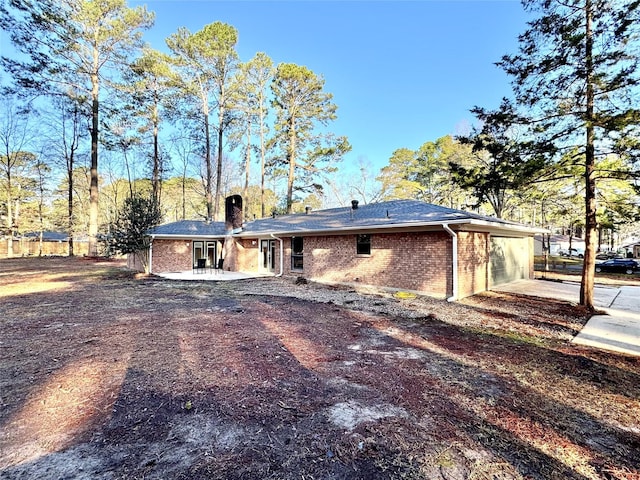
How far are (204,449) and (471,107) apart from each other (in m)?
9.42

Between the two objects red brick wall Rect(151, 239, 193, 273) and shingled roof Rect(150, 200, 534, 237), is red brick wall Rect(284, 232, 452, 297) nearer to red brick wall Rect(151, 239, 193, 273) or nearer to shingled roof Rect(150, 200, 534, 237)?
shingled roof Rect(150, 200, 534, 237)

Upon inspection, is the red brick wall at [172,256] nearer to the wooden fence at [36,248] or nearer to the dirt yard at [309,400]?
the dirt yard at [309,400]

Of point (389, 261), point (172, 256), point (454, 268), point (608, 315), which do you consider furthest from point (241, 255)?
point (608, 315)

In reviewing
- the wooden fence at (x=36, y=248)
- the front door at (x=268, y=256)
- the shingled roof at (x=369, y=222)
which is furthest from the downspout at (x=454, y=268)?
the wooden fence at (x=36, y=248)

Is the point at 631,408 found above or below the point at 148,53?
below

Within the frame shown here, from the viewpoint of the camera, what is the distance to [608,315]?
24.2 ft

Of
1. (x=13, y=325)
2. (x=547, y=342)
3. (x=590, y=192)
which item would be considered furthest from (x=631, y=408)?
(x=13, y=325)

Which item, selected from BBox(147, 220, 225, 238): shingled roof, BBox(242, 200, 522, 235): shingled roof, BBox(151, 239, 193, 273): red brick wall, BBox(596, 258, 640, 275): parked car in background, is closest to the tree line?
BBox(147, 220, 225, 238): shingled roof

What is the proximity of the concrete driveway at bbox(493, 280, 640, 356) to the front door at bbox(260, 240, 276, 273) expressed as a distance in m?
9.84

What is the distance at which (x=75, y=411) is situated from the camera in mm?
2918

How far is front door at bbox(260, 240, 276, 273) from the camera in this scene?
1559 cm

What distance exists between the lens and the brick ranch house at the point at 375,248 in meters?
9.27

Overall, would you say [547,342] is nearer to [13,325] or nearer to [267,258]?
[13,325]

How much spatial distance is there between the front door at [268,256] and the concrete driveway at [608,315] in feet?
32.3
